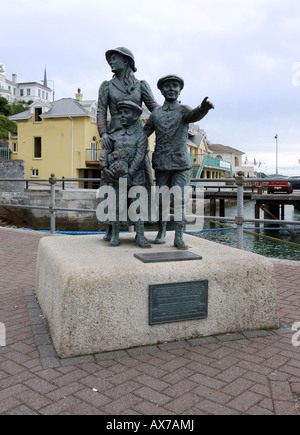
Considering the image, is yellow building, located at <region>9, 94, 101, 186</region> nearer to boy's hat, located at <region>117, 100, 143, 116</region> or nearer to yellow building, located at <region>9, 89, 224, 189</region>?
yellow building, located at <region>9, 89, 224, 189</region>

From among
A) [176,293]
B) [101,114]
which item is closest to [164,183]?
[101,114]

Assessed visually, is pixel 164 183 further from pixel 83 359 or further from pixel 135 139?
pixel 83 359

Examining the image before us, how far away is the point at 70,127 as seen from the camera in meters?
29.2

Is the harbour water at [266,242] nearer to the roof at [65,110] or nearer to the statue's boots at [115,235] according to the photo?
the statue's boots at [115,235]

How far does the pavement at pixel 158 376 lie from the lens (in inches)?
95.0

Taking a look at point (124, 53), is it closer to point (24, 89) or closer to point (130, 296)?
point (130, 296)

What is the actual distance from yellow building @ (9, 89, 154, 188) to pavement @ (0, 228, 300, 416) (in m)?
25.1

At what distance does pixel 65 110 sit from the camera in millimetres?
29609

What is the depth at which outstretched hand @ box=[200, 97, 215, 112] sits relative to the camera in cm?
383

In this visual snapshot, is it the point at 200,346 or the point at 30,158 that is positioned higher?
the point at 30,158

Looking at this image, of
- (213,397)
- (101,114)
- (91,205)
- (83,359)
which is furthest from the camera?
(91,205)
